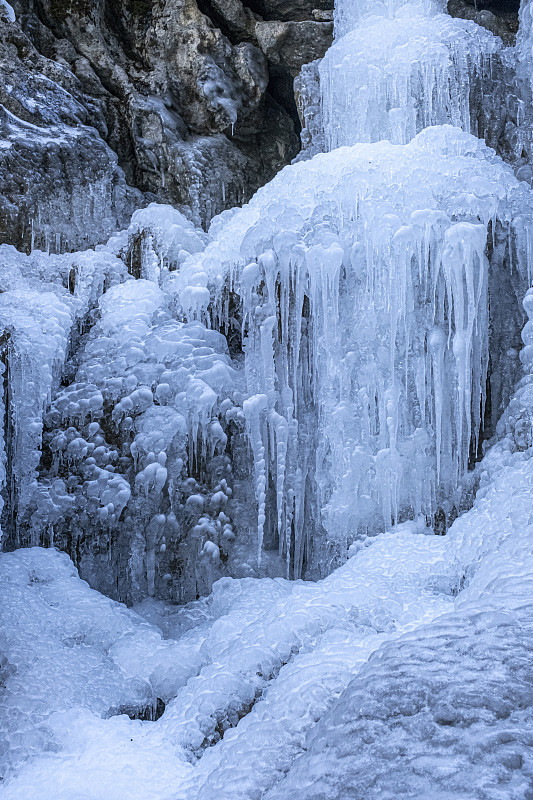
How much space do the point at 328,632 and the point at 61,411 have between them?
11.6 ft

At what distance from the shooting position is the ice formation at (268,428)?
12.7 ft

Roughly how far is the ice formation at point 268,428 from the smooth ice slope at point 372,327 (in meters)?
0.02

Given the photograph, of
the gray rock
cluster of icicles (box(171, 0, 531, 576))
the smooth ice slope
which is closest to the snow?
the gray rock

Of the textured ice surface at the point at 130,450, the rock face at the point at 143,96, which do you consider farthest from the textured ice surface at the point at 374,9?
the textured ice surface at the point at 130,450

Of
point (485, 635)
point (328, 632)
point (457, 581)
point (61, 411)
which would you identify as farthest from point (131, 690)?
point (61, 411)

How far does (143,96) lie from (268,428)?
5514 millimetres

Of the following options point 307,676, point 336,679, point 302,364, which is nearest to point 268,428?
Answer: point 302,364

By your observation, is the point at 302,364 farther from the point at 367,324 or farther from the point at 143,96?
the point at 143,96

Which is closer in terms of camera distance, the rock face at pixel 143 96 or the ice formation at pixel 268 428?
the ice formation at pixel 268 428

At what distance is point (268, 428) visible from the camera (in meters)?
5.84

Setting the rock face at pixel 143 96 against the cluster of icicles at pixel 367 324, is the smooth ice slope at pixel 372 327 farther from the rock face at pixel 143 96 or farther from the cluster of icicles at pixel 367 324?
the rock face at pixel 143 96

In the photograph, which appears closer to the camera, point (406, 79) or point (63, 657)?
point (63, 657)

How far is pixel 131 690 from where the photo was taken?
160 inches

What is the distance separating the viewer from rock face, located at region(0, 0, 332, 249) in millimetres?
8234
